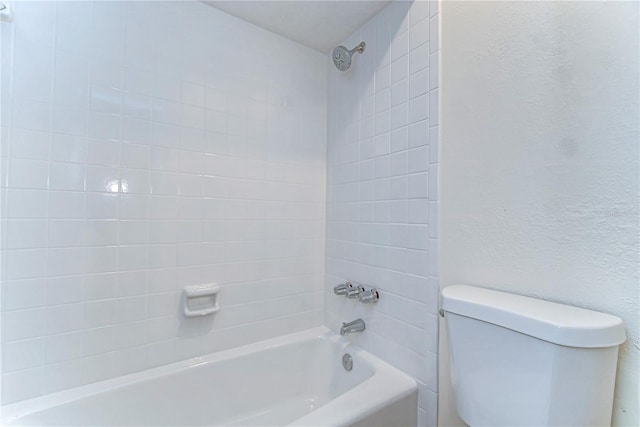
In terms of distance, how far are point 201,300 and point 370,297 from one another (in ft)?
2.73

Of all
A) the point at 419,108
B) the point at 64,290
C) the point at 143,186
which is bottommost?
the point at 64,290

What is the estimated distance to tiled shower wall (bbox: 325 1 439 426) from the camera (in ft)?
3.87

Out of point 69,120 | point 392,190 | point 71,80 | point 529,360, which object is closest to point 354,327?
point 392,190

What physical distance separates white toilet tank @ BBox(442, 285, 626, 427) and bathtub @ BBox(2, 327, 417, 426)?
13.7 inches


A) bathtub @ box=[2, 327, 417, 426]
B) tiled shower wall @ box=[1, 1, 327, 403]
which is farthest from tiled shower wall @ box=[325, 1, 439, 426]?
tiled shower wall @ box=[1, 1, 327, 403]

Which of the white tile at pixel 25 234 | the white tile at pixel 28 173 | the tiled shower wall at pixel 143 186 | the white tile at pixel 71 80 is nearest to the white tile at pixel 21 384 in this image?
the tiled shower wall at pixel 143 186

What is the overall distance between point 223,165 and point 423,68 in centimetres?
104

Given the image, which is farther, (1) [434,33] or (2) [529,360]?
(1) [434,33]

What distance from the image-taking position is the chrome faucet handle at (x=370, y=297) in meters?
1.40

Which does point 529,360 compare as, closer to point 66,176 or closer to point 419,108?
point 419,108

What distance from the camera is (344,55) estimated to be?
147 centimetres

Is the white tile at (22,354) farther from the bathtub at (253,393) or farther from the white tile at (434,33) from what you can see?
the white tile at (434,33)

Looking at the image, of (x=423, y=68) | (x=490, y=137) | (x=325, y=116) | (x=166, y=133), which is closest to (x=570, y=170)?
(x=490, y=137)

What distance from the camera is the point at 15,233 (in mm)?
1038
